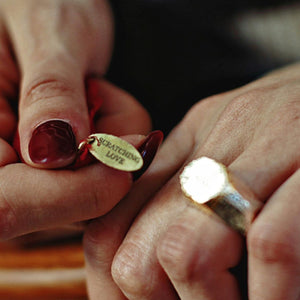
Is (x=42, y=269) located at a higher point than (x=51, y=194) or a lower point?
lower

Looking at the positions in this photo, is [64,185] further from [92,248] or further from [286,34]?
[286,34]

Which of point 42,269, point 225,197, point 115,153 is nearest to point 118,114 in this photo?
point 115,153

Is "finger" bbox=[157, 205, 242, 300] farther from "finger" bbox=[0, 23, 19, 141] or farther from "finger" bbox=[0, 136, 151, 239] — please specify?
"finger" bbox=[0, 23, 19, 141]

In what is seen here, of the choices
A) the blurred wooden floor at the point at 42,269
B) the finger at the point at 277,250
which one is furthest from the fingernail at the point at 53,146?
the blurred wooden floor at the point at 42,269

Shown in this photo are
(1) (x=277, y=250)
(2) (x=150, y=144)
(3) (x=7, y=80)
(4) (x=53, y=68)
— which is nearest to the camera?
(1) (x=277, y=250)

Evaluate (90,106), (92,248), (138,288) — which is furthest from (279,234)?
(90,106)

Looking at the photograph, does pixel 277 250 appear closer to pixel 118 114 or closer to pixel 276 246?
pixel 276 246
